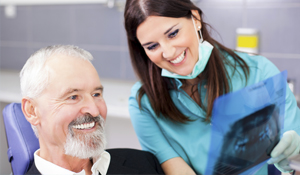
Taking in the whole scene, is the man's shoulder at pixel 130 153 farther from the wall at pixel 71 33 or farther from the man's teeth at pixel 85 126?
the wall at pixel 71 33

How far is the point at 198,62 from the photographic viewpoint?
141 cm

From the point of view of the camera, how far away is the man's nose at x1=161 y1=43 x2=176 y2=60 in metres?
1.33

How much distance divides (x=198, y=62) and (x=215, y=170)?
0.60 m

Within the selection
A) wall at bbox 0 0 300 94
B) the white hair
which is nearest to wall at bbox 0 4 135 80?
wall at bbox 0 0 300 94

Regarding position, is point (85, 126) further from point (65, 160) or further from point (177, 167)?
point (177, 167)

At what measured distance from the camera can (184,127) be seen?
1.50 metres

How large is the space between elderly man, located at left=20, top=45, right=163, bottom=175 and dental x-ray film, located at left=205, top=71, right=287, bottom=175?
47cm

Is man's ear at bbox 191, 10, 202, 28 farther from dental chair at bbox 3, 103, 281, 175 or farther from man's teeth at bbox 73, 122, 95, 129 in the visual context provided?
dental chair at bbox 3, 103, 281, 175

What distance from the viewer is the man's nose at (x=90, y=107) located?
1205mm

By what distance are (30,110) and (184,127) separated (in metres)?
0.64

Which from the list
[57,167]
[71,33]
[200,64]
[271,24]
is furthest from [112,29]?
[57,167]

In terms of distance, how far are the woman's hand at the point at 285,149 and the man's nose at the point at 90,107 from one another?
0.61m

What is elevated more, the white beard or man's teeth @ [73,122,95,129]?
man's teeth @ [73,122,95,129]

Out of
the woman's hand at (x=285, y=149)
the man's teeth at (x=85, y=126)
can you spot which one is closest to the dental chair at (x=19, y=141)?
the man's teeth at (x=85, y=126)
